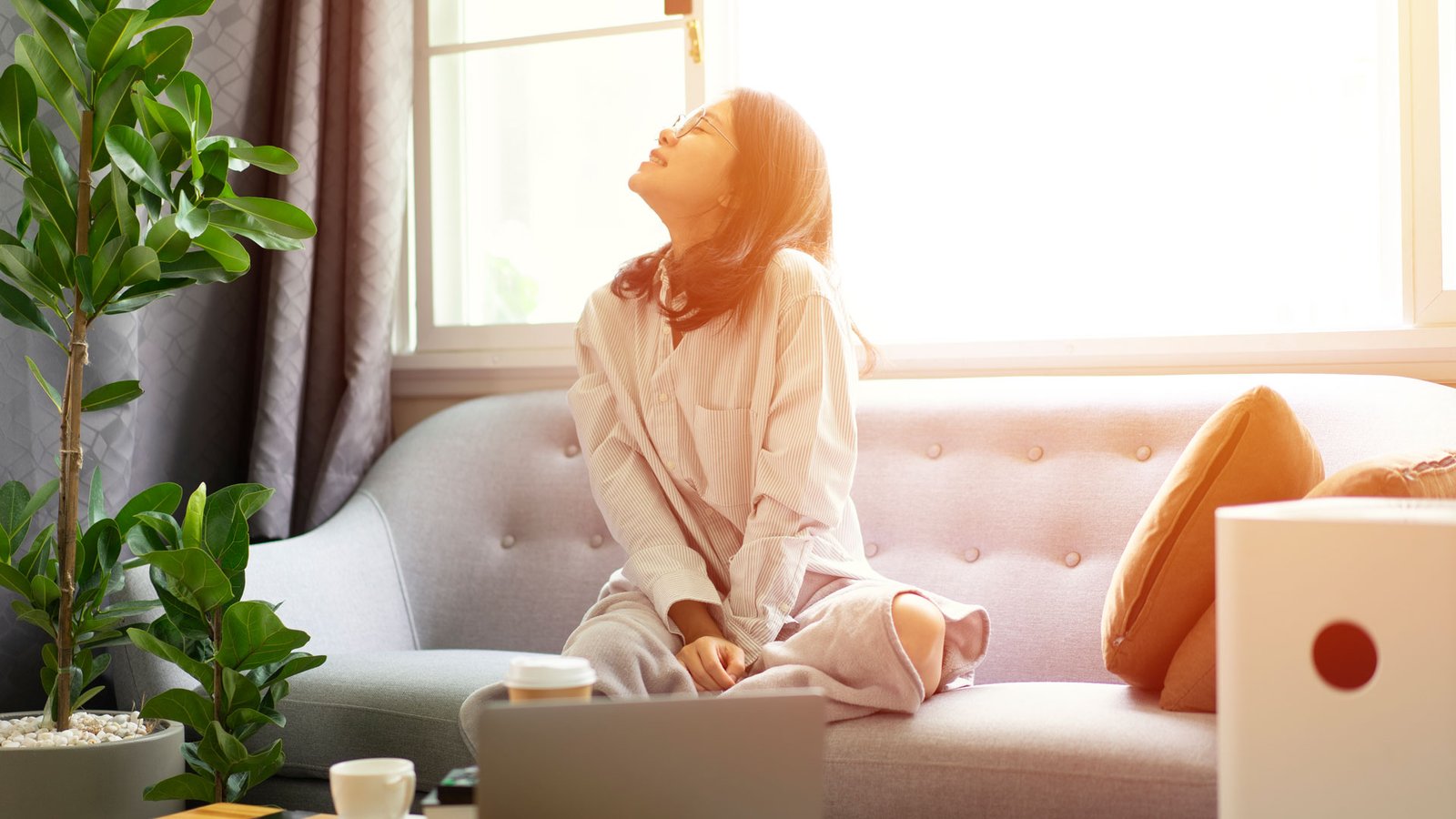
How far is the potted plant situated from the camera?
56.4 inches

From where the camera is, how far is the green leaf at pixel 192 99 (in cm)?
149

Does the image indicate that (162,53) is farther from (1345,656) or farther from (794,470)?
(1345,656)

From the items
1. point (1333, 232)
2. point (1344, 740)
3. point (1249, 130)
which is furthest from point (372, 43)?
point (1344, 740)

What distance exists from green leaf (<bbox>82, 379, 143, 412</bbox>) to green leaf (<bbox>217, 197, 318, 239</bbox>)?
28 cm

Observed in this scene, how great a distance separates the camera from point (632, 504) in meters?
1.66

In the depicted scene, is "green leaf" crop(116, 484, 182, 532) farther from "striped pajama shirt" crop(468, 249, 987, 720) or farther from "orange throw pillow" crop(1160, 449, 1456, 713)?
"orange throw pillow" crop(1160, 449, 1456, 713)

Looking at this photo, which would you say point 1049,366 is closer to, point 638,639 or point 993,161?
point 993,161

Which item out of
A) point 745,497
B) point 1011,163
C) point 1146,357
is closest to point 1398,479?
point 745,497

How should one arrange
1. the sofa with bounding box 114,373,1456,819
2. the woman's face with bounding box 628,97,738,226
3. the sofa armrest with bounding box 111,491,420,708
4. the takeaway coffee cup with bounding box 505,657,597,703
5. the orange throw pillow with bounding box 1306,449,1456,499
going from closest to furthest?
1. the takeaway coffee cup with bounding box 505,657,597,703
2. the orange throw pillow with bounding box 1306,449,1456,499
3. the sofa with bounding box 114,373,1456,819
4. the sofa armrest with bounding box 111,491,420,708
5. the woman's face with bounding box 628,97,738,226

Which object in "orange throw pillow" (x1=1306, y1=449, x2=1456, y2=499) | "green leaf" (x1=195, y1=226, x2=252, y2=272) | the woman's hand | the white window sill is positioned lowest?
the woman's hand

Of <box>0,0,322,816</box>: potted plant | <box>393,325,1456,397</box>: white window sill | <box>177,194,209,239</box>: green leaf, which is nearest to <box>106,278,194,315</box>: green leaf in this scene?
<box>0,0,322,816</box>: potted plant

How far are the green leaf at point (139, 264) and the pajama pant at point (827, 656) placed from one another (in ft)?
2.08

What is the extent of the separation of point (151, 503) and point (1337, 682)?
4.56 feet

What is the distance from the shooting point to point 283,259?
7.56 feet
